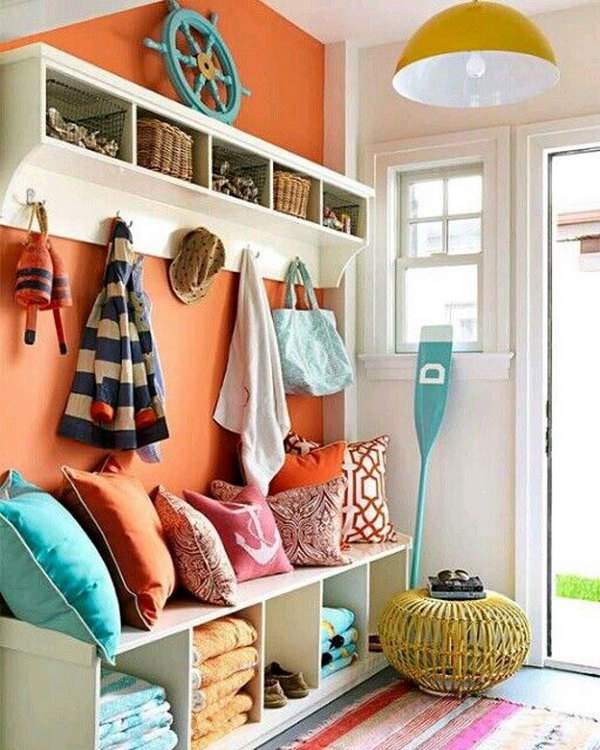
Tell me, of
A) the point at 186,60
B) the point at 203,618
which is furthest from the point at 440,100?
the point at 203,618

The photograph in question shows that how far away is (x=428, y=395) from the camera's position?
165 inches

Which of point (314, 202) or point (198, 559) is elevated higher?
point (314, 202)

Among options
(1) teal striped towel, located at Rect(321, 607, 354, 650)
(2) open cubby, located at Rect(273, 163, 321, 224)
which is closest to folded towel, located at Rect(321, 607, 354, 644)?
(1) teal striped towel, located at Rect(321, 607, 354, 650)

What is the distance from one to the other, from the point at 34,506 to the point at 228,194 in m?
1.35

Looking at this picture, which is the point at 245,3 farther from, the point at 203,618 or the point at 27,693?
the point at 27,693

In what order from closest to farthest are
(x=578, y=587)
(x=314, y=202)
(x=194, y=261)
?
(x=194, y=261) < (x=314, y=202) < (x=578, y=587)

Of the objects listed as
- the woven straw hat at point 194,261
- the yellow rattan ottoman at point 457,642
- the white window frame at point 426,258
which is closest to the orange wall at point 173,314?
the woven straw hat at point 194,261

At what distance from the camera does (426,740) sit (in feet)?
10.5

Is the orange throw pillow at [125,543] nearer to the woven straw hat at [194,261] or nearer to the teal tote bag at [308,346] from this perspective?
the woven straw hat at [194,261]

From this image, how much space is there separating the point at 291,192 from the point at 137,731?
6.55 ft

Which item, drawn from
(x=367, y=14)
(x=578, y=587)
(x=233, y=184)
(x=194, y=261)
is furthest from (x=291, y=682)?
(x=367, y=14)

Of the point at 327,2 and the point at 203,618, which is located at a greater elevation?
the point at 327,2

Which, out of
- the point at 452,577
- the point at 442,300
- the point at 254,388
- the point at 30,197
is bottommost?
the point at 452,577

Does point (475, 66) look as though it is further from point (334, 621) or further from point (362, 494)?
point (334, 621)
